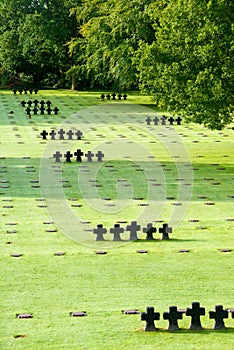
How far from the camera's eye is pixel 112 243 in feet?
41.8

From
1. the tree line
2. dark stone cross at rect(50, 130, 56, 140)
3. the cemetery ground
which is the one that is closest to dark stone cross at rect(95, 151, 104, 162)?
A: the cemetery ground

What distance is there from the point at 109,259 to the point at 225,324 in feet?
10.1

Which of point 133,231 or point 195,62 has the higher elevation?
point 195,62

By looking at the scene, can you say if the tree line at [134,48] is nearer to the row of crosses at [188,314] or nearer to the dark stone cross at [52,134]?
the dark stone cross at [52,134]

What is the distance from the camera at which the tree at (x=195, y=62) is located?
806 inches

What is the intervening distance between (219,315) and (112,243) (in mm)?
4146

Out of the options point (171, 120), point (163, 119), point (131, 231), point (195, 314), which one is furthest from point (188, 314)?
point (163, 119)

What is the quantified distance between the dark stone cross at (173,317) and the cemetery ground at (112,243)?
8 centimetres

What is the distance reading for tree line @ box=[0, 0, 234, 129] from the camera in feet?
67.8

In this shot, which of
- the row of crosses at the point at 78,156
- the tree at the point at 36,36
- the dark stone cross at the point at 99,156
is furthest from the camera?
the tree at the point at 36,36

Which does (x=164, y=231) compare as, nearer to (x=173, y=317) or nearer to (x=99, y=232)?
(x=99, y=232)

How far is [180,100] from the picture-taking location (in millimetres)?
21156

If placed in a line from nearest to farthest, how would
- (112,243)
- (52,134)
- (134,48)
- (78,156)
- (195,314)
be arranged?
(195,314) < (112,243) < (78,156) < (52,134) < (134,48)

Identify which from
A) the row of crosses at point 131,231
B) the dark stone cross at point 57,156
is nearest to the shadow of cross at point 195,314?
the row of crosses at point 131,231
